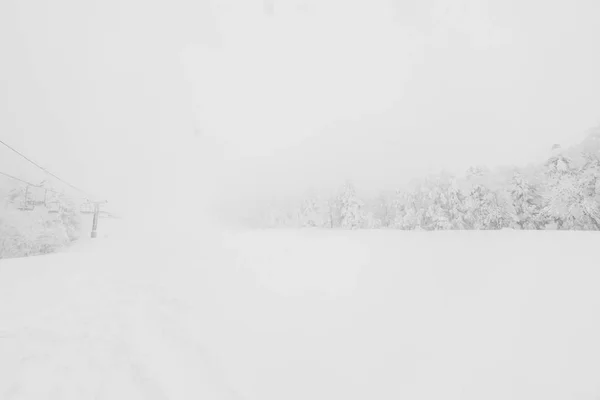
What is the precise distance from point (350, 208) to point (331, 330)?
98.8 ft

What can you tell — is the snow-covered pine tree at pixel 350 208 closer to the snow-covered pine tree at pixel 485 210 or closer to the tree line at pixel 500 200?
the tree line at pixel 500 200

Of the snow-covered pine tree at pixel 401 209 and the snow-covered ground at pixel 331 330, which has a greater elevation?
the snow-covered pine tree at pixel 401 209

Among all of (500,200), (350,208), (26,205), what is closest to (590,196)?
(500,200)

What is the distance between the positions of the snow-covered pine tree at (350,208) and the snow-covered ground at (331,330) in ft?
86.4

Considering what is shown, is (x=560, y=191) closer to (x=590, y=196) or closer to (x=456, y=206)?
(x=590, y=196)

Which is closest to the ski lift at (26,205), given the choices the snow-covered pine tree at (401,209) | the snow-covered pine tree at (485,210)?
the snow-covered pine tree at (401,209)

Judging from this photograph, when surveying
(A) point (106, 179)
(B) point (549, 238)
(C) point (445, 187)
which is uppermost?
(A) point (106, 179)

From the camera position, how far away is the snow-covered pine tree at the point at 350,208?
3397 cm

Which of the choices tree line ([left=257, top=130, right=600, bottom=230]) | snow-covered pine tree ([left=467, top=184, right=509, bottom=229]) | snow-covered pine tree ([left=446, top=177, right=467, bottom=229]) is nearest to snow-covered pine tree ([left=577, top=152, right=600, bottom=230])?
tree line ([left=257, top=130, right=600, bottom=230])

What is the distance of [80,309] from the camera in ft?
17.3

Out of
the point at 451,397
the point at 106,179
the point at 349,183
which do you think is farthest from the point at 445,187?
the point at 106,179

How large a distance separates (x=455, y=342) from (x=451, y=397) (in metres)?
0.99

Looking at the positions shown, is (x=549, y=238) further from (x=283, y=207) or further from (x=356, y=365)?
(x=283, y=207)

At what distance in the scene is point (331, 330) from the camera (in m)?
4.97
